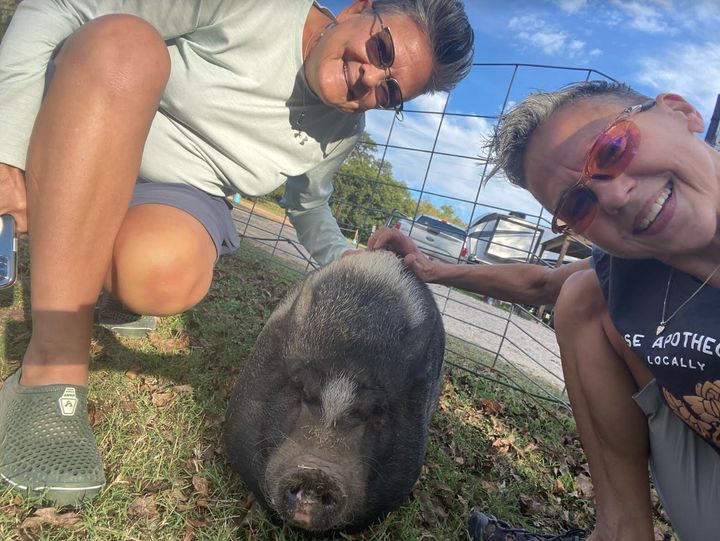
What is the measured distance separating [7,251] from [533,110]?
6.42 feet

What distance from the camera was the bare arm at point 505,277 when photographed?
2.86 metres

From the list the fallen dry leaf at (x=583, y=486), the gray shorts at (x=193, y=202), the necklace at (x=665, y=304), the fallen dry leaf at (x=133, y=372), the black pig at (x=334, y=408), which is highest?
the necklace at (x=665, y=304)

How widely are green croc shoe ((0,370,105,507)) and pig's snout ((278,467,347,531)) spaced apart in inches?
24.9

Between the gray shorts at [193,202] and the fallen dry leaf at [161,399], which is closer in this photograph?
the gray shorts at [193,202]

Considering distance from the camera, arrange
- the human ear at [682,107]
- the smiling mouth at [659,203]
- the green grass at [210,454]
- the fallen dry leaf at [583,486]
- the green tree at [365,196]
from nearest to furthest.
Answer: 1. the smiling mouth at [659,203]
2. the human ear at [682,107]
3. the green grass at [210,454]
4. the fallen dry leaf at [583,486]
5. the green tree at [365,196]

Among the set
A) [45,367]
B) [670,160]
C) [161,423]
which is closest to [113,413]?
[161,423]

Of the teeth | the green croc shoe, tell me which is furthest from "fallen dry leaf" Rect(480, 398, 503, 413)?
the green croc shoe

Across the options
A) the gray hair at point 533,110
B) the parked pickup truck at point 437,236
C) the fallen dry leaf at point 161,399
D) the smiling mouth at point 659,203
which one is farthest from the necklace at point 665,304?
the parked pickup truck at point 437,236

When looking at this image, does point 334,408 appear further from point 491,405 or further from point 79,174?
point 491,405

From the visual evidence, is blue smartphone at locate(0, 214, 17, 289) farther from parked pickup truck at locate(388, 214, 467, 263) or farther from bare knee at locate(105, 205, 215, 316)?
parked pickup truck at locate(388, 214, 467, 263)

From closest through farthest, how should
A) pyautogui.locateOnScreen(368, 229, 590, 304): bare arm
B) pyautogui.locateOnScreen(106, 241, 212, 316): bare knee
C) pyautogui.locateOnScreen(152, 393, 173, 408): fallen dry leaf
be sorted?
pyautogui.locateOnScreen(106, 241, 212, 316): bare knee < pyautogui.locateOnScreen(152, 393, 173, 408): fallen dry leaf < pyautogui.locateOnScreen(368, 229, 590, 304): bare arm

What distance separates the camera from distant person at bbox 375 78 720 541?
1.64 metres

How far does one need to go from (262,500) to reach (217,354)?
140 cm

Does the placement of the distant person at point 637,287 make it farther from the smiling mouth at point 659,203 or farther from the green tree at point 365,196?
the green tree at point 365,196
